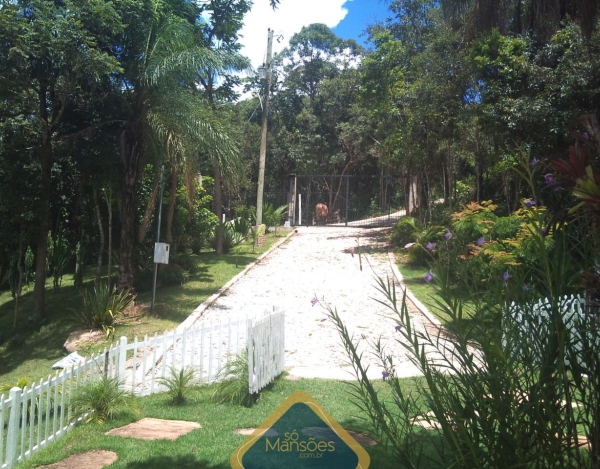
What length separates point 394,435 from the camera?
2678mm

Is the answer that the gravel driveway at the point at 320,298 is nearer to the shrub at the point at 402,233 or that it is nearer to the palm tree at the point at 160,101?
the shrub at the point at 402,233

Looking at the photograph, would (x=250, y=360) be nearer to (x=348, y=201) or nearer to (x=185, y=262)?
(x=185, y=262)

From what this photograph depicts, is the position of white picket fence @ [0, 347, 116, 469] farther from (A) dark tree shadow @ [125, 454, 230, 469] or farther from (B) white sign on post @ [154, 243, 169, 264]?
(B) white sign on post @ [154, 243, 169, 264]

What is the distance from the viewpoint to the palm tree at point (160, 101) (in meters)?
12.2

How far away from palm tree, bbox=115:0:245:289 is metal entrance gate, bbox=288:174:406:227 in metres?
14.3

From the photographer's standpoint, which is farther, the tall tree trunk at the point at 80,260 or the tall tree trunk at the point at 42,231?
the tall tree trunk at the point at 80,260

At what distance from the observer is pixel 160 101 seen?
12539 millimetres

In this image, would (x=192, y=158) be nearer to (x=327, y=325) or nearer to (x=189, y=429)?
(x=327, y=325)

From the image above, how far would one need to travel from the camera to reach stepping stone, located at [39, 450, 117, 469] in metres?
5.03

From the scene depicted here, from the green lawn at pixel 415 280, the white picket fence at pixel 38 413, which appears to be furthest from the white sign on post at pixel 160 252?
the green lawn at pixel 415 280

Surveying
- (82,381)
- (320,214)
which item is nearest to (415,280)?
(82,381)

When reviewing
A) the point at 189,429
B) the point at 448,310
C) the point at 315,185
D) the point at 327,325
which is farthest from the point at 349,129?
the point at 448,310

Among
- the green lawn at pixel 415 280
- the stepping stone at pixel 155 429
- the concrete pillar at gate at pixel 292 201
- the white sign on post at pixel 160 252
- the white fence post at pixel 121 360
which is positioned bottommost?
the stepping stone at pixel 155 429

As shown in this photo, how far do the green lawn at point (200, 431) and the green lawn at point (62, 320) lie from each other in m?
3.81
